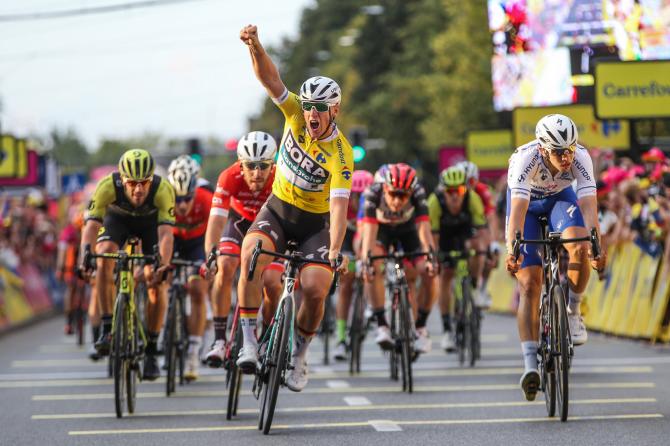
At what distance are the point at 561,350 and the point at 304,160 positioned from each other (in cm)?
224

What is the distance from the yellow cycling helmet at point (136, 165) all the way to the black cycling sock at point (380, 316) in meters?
3.27

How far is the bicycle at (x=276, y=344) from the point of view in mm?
10797

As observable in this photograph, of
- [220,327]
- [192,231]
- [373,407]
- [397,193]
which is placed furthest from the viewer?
[192,231]

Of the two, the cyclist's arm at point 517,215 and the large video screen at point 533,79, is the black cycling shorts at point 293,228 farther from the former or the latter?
the large video screen at point 533,79

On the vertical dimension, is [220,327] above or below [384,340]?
above

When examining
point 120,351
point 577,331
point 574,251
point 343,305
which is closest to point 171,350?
point 120,351

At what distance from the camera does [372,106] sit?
85.8 meters

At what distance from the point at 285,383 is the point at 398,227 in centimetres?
538

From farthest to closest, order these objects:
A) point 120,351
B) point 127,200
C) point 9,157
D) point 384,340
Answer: point 9,157 < point 384,340 < point 127,200 < point 120,351

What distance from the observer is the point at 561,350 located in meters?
11.0

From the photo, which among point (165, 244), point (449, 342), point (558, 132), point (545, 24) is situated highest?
point (545, 24)

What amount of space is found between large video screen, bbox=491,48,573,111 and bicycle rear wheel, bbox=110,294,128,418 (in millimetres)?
25534

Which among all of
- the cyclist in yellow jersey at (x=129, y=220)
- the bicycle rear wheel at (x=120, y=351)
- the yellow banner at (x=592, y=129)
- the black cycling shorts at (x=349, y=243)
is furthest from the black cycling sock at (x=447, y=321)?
the yellow banner at (x=592, y=129)

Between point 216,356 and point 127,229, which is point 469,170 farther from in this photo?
point 216,356
